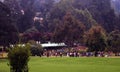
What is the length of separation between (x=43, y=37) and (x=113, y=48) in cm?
2747

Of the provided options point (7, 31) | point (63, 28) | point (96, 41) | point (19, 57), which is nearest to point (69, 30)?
point (63, 28)

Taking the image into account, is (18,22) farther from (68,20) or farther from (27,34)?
(68,20)

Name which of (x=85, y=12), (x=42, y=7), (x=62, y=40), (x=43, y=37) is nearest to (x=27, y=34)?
(x=43, y=37)

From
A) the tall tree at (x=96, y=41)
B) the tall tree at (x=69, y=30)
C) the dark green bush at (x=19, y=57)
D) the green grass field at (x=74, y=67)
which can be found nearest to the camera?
the dark green bush at (x=19, y=57)

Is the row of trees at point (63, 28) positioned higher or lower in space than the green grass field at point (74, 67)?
higher

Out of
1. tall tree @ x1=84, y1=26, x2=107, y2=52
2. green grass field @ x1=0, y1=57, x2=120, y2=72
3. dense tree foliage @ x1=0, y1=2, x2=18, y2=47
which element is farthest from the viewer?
dense tree foliage @ x1=0, y1=2, x2=18, y2=47

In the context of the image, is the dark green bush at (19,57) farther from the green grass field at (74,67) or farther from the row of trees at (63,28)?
the row of trees at (63,28)

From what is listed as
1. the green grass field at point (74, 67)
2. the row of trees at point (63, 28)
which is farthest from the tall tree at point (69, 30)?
the green grass field at point (74, 67)

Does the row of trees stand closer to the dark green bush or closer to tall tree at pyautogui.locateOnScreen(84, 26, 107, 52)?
tall tree at pyautogui.locateOnScreen(84, 26, 107, 52)

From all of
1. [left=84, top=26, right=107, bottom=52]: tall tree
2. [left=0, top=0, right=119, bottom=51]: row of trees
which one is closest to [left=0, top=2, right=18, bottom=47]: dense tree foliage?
[left=0, top=0, right=119, bottom=51]: row of trees

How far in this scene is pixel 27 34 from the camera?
81.2 meters

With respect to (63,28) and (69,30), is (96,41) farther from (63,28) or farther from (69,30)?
(63,28)

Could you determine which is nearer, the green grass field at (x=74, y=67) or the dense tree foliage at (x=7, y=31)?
the green grass field at (x=74, y=67)

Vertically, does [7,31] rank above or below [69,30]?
below
